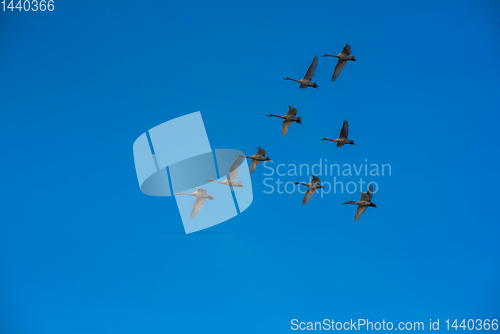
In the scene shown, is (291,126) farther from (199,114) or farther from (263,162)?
(199,114)

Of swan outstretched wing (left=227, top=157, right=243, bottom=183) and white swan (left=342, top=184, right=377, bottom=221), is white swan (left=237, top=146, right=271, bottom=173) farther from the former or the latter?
white swan (left=342, top=184, right=377, bottom=221)

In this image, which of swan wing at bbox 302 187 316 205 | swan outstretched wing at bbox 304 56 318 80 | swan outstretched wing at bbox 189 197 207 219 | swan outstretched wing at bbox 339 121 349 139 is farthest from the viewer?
swan outstretched wing at bbox 189 197 207 219

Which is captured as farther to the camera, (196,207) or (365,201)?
(196,207)

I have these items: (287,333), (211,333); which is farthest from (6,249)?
(287,333)

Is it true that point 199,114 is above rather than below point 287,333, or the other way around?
above

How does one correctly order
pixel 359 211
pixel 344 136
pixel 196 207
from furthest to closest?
pixel 196 207 < pixel 359 211 < pixel 344 136

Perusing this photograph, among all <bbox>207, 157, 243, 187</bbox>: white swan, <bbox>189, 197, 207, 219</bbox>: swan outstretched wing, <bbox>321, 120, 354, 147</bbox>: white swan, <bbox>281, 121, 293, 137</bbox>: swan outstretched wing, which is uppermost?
<bbox>281, 121, 293, 137</bbox>: swan outstretched wing

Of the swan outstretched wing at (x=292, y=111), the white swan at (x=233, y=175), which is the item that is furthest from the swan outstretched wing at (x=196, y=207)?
the swan outstretched wing at (x=292, y=111)

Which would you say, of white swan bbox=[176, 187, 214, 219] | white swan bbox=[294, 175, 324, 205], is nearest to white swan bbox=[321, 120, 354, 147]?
white swan bbox=[294, 175, 324, 205]

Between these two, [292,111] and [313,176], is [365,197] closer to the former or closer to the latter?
[313,176]

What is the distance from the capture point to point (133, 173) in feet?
14.7

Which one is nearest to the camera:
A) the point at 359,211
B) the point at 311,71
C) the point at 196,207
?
the point at 311,71

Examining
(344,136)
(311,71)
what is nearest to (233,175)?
(344,136)

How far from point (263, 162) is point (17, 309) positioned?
277 cm
